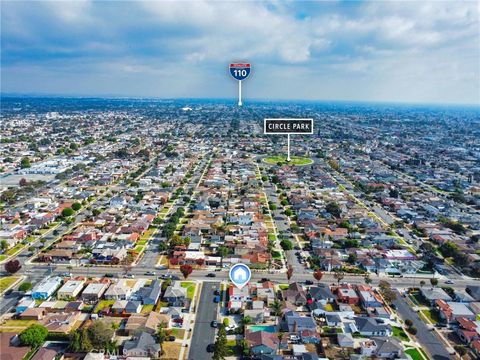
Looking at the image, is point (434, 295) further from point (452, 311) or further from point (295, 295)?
point (295, 295)

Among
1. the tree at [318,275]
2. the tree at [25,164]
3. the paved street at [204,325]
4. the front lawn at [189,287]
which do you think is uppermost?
the tree at [25,164]

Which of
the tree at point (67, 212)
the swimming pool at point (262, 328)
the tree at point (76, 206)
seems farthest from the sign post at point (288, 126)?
the tree at point (76, 206)

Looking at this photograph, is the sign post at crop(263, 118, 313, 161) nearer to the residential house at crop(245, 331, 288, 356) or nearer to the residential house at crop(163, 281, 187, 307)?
the residential house at crop(245, 331, 288, 356)

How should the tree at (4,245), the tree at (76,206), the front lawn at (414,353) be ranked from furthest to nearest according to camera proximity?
the tree at (76,206) < the tree at (4,245) < the front lawn at (414,353)

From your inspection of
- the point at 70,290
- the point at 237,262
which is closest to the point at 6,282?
the point at 70,290

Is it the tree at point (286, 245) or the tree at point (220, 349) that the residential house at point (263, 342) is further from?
the tree at point (286, 245)

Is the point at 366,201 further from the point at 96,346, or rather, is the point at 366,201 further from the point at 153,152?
the point at 153,152
